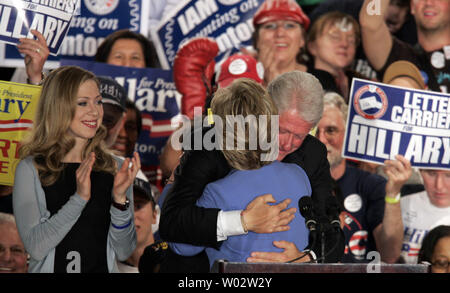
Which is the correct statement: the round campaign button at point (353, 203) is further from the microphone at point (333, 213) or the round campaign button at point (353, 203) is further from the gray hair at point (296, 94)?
the microphone at point (333, 213)

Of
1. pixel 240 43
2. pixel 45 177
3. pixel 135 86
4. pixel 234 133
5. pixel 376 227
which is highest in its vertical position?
pixel 240 43

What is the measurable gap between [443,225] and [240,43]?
1659mm

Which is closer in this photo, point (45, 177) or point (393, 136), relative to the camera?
point (45, 177)

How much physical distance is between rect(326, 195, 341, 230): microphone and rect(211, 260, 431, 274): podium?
0.51 ft

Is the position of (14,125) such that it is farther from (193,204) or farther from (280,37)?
(280,37)

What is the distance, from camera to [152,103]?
4.22 m

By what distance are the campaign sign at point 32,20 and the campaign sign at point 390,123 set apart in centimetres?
168

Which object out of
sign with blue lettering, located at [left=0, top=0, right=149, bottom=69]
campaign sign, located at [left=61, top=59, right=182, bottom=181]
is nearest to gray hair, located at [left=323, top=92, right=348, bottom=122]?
campaign sign, located at [left=61, top=59, right=182, bottom=181]

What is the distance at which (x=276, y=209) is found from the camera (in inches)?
86.7

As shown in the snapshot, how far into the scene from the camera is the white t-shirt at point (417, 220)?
4.02 metres

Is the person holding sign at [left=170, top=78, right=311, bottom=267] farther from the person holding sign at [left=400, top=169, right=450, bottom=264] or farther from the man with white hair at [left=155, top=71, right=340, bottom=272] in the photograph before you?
the person holding sign at [left=400, top=169, right=450, bottom=264]

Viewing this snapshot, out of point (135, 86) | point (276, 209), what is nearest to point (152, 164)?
point (135, 86)

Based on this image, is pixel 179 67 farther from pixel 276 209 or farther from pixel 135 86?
pixel 276 209

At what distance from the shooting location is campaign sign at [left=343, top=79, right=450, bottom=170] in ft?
13.1
